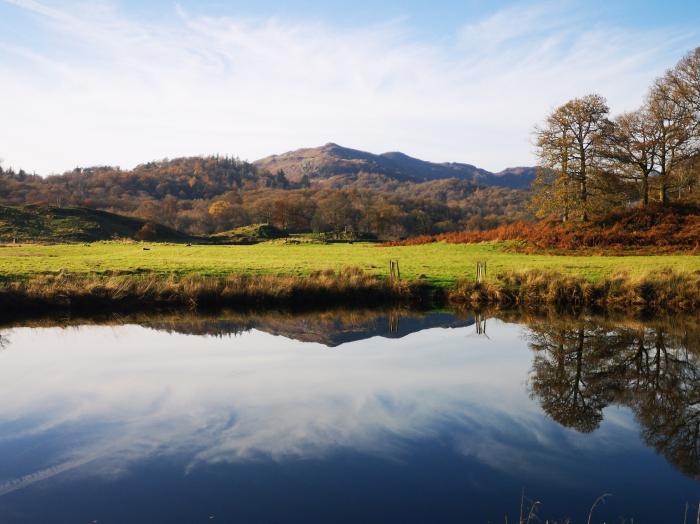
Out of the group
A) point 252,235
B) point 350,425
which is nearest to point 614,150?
point 350,425

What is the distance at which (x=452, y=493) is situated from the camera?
965 cm

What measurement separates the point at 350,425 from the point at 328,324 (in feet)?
37.8

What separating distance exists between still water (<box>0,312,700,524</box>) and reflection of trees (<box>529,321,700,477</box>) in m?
0.08

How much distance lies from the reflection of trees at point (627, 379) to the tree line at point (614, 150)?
2772 cm

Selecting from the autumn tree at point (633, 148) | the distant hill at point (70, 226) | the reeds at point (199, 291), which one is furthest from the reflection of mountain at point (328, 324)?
the distant hill at point (70, 226)

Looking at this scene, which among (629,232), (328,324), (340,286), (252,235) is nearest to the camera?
(328,324)

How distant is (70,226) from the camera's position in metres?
77.6

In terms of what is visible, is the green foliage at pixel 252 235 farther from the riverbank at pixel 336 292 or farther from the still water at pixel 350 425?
the still water at pixel 350 425

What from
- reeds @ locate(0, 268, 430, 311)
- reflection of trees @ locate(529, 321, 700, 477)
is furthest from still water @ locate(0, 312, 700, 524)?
reeds @ locate(0, 268, 430, 311)

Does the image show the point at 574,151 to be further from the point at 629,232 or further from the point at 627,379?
the point at 627,379

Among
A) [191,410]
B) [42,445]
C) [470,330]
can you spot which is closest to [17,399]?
[42,445]

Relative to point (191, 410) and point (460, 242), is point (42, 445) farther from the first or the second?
point (460, 242)

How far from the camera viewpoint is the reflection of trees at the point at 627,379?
1244cm

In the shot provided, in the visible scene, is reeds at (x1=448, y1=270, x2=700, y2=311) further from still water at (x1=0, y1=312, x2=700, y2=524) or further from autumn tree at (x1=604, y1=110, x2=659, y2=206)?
autumn tree at (x1=604, y1=110, x2=659, y2=206)
